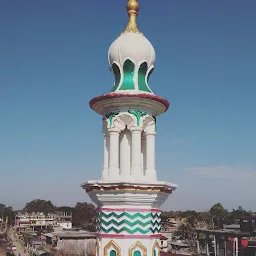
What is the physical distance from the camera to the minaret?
8.09m

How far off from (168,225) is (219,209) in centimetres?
1981

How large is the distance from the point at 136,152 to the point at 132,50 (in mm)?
2063

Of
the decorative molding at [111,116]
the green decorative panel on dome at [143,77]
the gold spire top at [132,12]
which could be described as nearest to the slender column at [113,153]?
the decorative molding at [111,116]

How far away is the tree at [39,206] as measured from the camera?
126625 mm

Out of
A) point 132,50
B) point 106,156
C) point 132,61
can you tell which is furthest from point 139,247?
point 132,50

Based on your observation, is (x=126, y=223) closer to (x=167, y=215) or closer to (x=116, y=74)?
(x=116, y=74)

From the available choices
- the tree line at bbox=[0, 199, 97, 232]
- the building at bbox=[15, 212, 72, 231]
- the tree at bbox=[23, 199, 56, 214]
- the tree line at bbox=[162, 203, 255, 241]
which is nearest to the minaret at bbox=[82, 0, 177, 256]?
the tree line at bbox=[162, 203, 255, 241]

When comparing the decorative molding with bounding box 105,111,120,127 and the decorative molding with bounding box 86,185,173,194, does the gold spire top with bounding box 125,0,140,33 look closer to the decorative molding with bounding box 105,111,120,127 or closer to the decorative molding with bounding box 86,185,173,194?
the decorative molding with bounding box 105,111,120,127

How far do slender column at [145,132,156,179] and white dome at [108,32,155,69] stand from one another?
145 centimetres

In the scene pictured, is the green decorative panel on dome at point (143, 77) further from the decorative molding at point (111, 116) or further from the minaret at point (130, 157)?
the decorative molding at point (111, 116)

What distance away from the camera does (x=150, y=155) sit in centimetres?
874

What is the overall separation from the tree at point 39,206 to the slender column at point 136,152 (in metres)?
119

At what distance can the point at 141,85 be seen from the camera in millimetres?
8820

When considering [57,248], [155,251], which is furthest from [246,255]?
[155,251]
